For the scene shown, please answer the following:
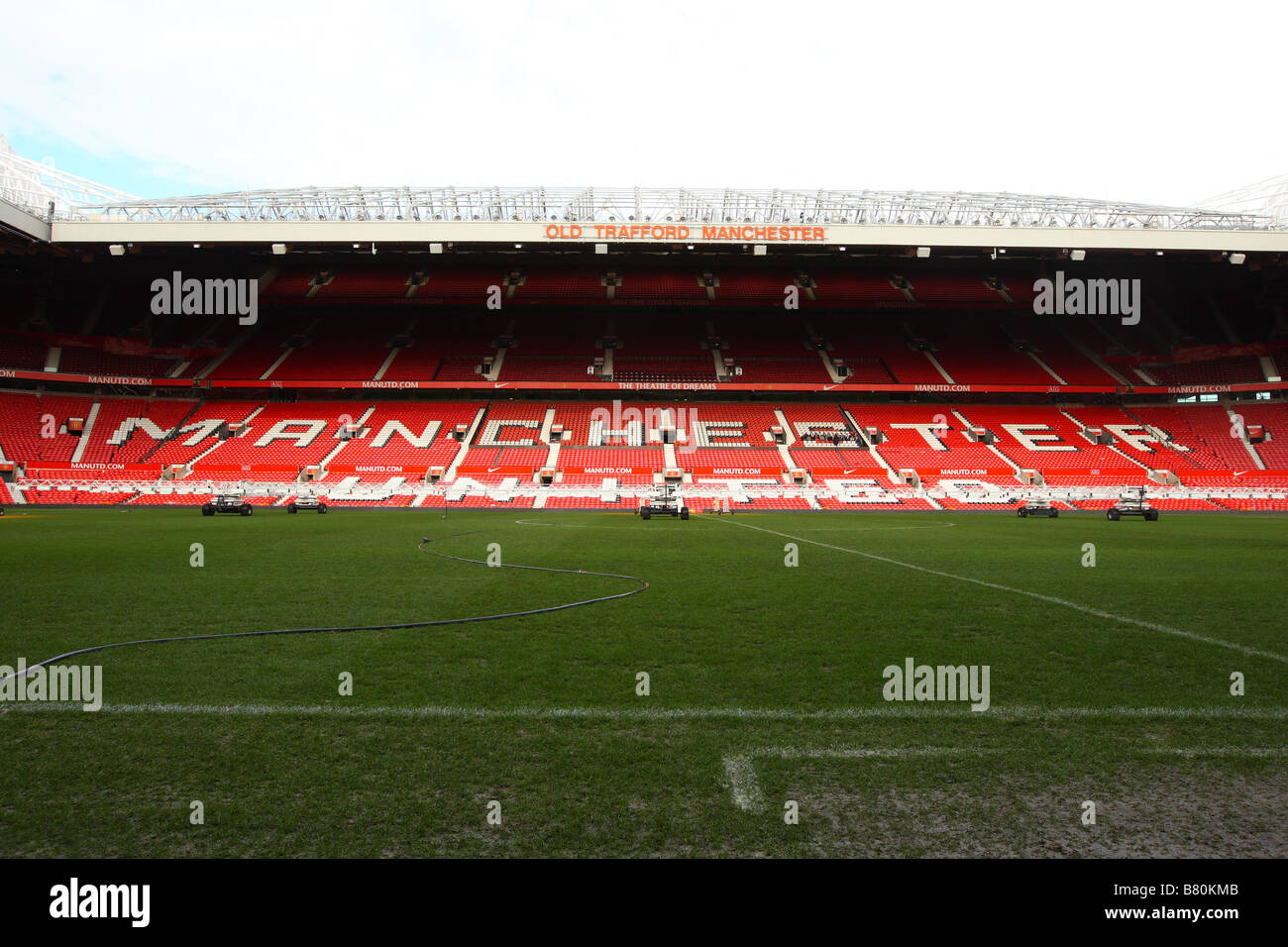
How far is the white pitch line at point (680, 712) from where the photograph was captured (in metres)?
4.46

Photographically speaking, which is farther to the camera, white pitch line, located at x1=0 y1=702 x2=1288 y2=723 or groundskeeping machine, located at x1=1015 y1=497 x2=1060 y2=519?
groundskeeping machine, located at x1=1015 y1=497 x2=1060 y2=519

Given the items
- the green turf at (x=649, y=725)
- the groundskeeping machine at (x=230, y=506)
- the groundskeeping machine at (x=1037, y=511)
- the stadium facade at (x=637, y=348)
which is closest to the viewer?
the green turf at (x=649, y=725)

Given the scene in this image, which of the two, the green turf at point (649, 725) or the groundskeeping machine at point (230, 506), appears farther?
the groundskeeping machine at point (230, 506)

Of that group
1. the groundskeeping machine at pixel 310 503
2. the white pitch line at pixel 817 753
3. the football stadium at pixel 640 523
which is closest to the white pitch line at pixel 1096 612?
the football stadium at pixel 640 523

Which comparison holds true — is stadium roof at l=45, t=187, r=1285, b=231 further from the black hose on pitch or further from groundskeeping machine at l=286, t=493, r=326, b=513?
the black hose on pitch

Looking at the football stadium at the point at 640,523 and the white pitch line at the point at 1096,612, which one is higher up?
the football stadium at the point at 640,523

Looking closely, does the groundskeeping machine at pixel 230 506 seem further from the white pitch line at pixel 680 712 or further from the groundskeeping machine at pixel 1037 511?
the groundskeeping machine at pixel 1037 511

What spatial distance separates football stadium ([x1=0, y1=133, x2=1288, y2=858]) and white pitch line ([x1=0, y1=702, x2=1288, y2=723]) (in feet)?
0.13

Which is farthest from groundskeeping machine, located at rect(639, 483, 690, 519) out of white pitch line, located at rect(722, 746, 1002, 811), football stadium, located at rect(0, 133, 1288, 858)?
white pitch line, located at rect(722, 746, 1002, 811)

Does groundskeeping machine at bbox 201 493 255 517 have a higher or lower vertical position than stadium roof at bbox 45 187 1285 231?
lower

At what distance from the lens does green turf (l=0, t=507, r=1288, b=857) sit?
297cm

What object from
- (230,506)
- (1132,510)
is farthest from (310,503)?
(1132,510)

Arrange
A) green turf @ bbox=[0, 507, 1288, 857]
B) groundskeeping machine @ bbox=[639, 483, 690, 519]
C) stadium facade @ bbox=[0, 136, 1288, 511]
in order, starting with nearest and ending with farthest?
green turf @ bbox=[0, 507, 1288, 857] < groundskeeping machine @ bbox=[639, 483, 690, 519] < stadium facade @ bbox=[0, 136, 1288, 511]

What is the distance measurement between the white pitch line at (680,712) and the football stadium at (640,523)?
4 cm
